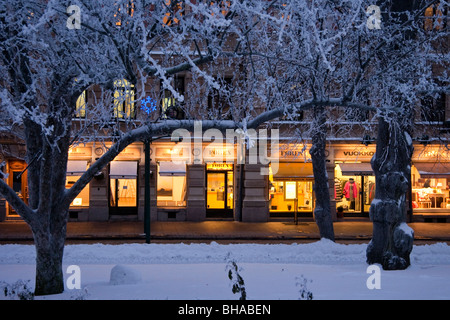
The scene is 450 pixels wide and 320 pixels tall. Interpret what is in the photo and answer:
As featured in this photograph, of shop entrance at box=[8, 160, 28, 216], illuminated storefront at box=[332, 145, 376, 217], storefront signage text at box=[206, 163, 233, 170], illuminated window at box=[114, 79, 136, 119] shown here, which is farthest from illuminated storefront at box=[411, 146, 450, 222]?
Answer: illuminated window at box=[114, 79, 136, 119]

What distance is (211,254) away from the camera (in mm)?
14570

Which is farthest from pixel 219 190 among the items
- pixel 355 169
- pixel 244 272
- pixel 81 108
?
pixel 81 108

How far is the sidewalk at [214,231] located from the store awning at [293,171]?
85.0 inches

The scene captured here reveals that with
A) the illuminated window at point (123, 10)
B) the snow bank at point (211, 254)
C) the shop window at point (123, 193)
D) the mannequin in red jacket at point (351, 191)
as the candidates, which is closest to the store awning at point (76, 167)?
the shop window at point (123, 193)

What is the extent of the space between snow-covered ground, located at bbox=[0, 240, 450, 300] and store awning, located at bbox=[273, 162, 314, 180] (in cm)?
896

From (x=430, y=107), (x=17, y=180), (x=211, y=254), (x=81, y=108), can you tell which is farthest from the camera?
(x=17, y=180)

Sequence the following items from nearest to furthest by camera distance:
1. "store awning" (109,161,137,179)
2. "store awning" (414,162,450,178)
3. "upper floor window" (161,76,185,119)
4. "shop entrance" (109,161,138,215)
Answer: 1. "upper floor window" (161,76,185,119)
2. "store awning" (109,161,137,179)
3. "shop entrance" (109,161,138,215)
4. "store awning" (414,162,450,178)

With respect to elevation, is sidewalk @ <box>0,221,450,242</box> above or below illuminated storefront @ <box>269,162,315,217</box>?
below

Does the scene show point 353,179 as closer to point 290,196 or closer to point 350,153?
point 350,153

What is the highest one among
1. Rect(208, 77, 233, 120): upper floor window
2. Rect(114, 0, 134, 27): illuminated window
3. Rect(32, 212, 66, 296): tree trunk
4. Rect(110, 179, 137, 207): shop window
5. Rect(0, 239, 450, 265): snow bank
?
Rect(114, 0, 134, 27): illuminated window

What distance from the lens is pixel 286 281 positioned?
33.1ft

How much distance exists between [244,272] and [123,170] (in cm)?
1384

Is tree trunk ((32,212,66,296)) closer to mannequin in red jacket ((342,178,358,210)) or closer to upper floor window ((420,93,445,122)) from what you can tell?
upper floor window ((420,93,445,122))

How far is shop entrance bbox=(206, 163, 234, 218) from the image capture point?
25.0m
